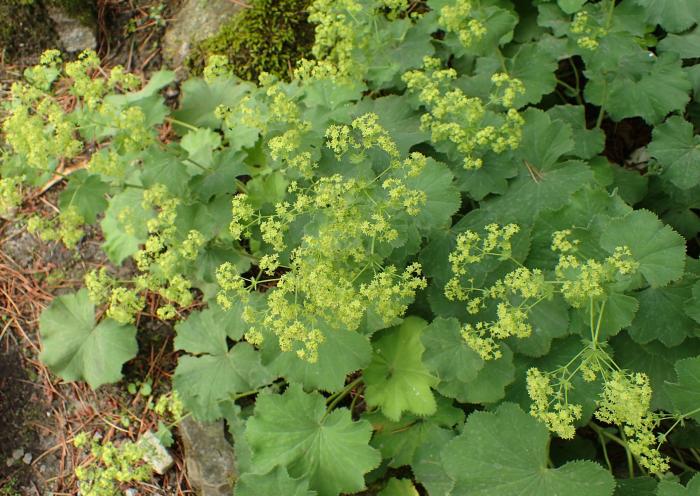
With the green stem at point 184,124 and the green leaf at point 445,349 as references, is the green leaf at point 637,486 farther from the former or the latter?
the green stem at point 184,124

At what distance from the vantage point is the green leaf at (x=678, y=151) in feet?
10.1

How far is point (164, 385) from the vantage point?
388 centimetres

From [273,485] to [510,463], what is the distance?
105 cm

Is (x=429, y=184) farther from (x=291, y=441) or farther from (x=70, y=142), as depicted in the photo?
(x=70, y=142)

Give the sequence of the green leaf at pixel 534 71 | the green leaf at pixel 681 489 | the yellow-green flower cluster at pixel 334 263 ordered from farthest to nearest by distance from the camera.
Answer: the green leaf at pixel 534 71 → the yellow-green flower cluster at pixel 334 263 → the green leaf at pixel 681 489

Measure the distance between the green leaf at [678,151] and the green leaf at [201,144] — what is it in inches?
89.8

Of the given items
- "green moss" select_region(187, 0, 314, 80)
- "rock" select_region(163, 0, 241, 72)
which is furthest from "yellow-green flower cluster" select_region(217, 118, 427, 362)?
"rock" select_region(163, 0, 241, 72)

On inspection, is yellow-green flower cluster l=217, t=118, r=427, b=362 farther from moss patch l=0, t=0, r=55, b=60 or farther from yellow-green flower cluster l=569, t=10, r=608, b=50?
moss patch l=0, t=0, r=55, b=60

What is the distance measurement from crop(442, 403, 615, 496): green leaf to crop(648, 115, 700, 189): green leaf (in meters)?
1.44

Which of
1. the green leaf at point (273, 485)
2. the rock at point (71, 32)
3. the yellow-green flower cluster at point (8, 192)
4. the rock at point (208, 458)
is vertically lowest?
the rock at point (208, 458)

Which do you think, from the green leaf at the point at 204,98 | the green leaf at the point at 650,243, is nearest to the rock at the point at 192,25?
the green leaf at the point at 204,98

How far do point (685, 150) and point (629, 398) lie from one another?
1597 mm

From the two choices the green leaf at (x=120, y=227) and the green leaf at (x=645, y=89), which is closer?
the green leaf at (x=645, y=89)

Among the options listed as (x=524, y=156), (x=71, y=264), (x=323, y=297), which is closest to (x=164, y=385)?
(x=71, y=264)
